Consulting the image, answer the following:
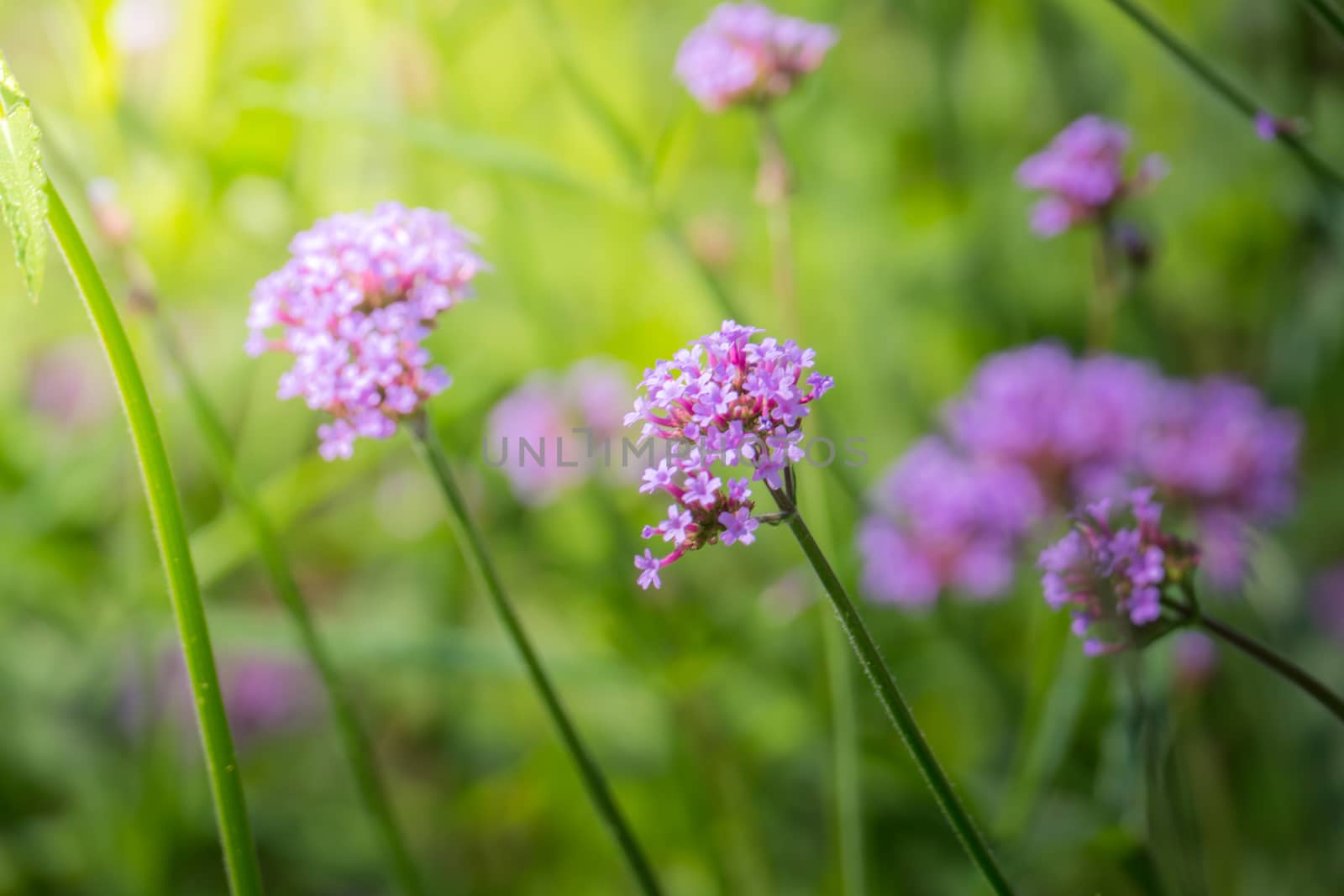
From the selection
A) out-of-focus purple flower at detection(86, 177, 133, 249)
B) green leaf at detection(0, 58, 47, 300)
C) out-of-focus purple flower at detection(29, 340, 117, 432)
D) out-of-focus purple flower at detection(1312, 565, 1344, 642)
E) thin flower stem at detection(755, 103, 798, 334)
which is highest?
out-of-focus purple flower at detection(29, 340, 117, 432)

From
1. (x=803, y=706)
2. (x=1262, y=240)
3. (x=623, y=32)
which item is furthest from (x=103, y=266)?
(x=1262, y=240)

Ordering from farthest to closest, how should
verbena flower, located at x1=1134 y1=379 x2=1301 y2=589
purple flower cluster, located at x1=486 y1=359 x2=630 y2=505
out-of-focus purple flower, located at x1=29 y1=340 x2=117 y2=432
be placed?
out-of-focus purple flower, located at x1=29 y1=340 x2=117 y2=432
purple flower cluster, located at x1=486 y1=359 x2=630 y2=505
verbena flower, located at x1=1134 y1=379 x2=1301 y2=589

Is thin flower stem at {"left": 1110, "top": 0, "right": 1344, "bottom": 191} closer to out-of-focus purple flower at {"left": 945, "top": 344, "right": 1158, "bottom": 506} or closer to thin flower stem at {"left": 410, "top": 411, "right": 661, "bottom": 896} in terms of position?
out-of-focus purple flower at {"left": 945, "top": 344, "right": 1158, "bottom": 506}

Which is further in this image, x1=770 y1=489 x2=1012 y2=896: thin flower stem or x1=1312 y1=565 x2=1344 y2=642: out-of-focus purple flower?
x1=1312 y1=565 x2=1344 y2=642: out-of-focus purple flower

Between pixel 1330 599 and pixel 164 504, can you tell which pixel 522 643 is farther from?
pixel 1330 599

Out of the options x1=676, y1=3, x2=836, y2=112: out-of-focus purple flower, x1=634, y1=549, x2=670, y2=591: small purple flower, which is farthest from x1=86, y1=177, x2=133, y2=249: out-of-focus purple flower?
x1=634, y1=549, x2=670, y2=591: small purple flower

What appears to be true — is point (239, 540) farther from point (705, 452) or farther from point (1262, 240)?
point (1262, 240)

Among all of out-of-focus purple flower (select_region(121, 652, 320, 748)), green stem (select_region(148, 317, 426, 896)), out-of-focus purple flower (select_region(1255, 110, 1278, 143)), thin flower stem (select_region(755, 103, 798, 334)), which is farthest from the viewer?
out-of-focus purple flower (select_region(121, 652, 320, 748))

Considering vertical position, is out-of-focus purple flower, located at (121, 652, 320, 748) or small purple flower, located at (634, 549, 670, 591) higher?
out-of-focus purple flower, located at (121, 652, 320, 748)
